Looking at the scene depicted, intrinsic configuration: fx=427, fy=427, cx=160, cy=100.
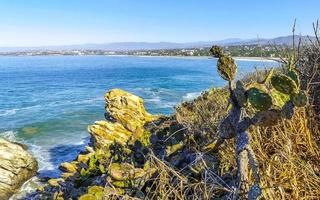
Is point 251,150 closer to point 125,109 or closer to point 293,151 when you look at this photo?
point 293,151

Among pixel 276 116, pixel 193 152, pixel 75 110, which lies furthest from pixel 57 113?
pixel 276 116

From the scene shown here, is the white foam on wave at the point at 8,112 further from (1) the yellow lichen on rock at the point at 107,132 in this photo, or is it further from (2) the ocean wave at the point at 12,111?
(1) the yellow lichen on rock at the point at 107,132

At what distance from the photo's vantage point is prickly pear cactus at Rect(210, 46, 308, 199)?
12.0 ft

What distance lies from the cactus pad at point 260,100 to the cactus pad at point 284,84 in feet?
0.44

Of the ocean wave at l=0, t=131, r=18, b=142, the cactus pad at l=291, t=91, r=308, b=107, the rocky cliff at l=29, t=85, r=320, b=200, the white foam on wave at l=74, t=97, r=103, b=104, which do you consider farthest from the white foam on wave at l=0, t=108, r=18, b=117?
the cactus pad at l=291, t=91, r=308, b=107

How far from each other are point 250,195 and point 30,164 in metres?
15.7

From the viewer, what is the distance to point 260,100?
3768 mm

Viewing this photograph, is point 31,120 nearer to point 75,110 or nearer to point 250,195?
point 75,110

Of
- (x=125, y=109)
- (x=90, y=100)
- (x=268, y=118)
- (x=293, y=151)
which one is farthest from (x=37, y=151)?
(x=90, y=100)

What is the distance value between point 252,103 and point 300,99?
0.42m

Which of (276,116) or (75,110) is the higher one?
(276,116)

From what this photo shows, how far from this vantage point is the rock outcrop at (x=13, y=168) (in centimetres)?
1581

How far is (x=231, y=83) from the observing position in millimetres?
3760

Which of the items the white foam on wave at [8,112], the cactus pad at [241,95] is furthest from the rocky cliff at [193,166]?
the white foam on wave at [8,112]
